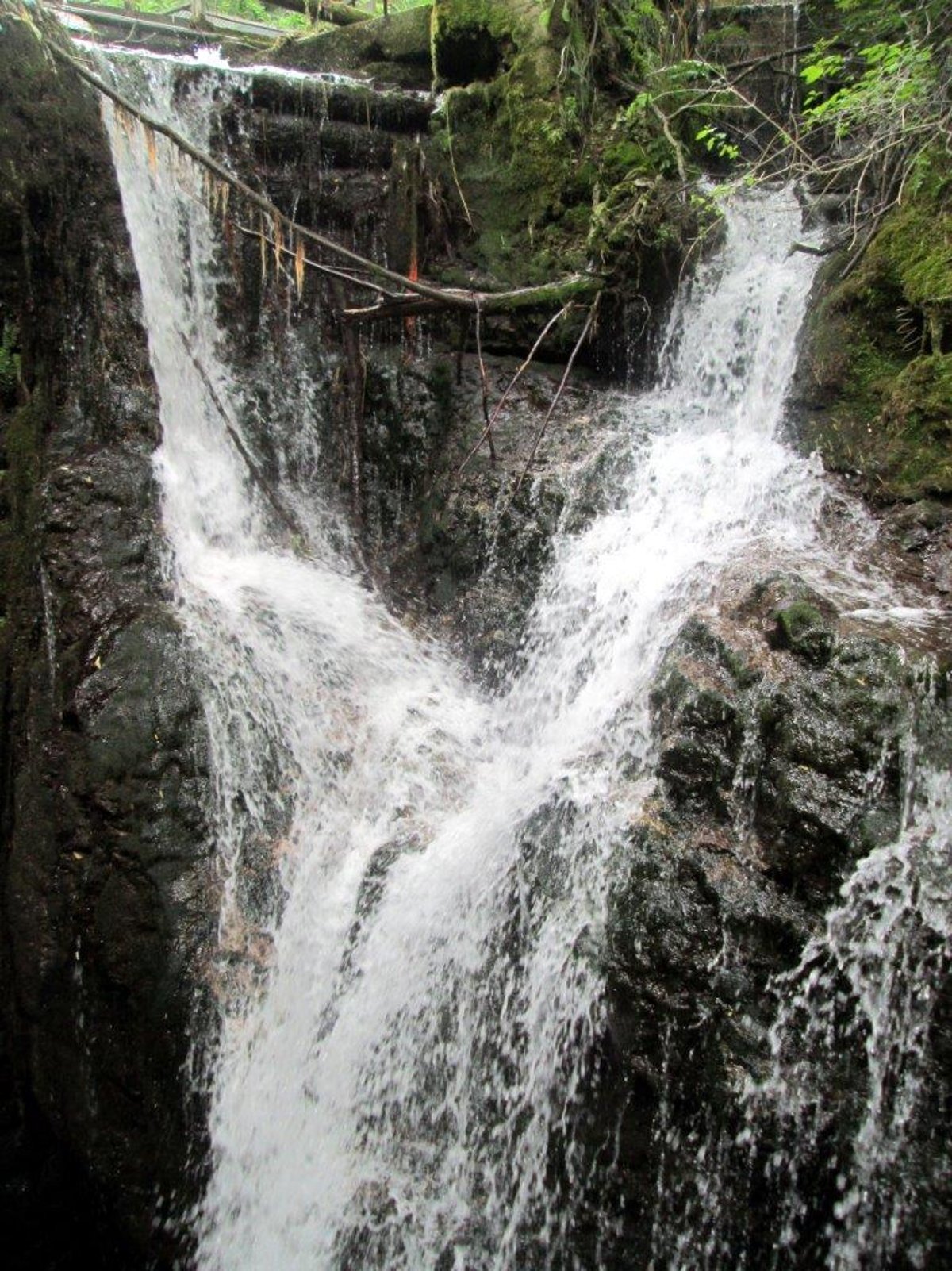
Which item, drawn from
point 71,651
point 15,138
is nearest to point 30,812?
point 71,651

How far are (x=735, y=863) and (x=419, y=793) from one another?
1842mm

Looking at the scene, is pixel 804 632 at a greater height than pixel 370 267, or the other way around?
pixel 370 267

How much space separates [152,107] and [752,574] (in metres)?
5.19

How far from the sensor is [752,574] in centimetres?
418

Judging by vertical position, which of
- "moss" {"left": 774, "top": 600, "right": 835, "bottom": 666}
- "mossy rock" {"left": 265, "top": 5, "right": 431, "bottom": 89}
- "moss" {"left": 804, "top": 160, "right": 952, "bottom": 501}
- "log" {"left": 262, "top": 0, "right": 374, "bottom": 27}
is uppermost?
"log" {"left": 262, "top": 0, "right": 374, "bottom": 27}

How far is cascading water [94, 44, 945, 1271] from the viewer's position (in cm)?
357

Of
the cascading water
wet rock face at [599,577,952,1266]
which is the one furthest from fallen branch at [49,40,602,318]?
wet rock face at [599,577,952,1266]

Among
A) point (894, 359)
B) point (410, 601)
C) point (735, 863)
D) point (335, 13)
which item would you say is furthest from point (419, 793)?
point (335, 13)

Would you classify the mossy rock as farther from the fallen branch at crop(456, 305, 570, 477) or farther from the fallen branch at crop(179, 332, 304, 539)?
the fallen branch at crop(179, 332, 304, 539)

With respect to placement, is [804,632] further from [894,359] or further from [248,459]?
[248,459]

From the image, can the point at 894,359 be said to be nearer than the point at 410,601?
Yes

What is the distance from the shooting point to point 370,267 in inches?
177

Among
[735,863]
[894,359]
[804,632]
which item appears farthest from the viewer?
[894,359]

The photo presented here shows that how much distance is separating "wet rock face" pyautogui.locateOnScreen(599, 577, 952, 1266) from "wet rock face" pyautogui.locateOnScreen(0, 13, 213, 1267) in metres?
2.05
